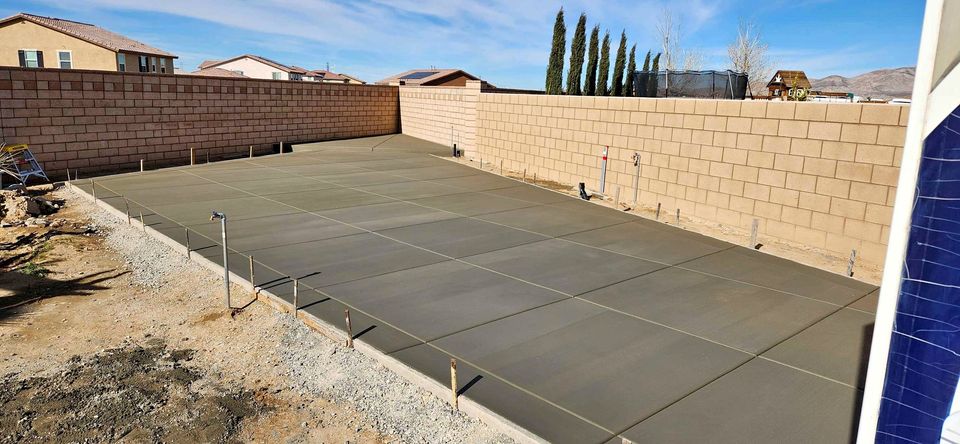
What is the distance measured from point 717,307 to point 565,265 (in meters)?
2.78

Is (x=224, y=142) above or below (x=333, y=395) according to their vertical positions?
above

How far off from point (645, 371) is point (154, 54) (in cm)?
4614

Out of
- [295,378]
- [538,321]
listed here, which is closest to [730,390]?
[538,321]

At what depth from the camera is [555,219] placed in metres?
14.4

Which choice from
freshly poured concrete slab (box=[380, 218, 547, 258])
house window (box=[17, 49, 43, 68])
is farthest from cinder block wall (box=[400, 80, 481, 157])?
house window (box=[17, 49, 43, 68])

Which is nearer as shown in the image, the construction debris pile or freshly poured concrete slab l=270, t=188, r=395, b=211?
the construction debris pile

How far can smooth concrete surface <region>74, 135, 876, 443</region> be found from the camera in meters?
6.00

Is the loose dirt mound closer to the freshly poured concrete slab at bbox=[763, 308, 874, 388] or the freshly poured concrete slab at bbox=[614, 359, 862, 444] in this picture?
the freshly poured concrete slab at bbox=[614, 359, 862, 444]

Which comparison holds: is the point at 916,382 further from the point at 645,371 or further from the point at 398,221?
the point at 398,221

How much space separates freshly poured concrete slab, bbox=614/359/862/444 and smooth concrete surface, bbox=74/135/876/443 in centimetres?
2

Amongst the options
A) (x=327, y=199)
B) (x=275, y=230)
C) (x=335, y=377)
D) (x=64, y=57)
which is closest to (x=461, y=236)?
(x=275, y=230)

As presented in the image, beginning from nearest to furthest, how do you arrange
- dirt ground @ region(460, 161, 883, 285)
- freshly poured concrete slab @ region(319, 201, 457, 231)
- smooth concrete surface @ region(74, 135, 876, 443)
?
smooth concrete surface @ region(74, 135, 876, 443), dirt ground @ region(460, 161, 883, 285), freshly poured concrete slab @ region(319, 201, 457, 231)

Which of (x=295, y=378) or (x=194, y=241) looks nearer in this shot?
(x=295, y=378)

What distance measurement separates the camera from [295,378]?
6.88 metres
